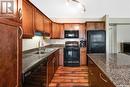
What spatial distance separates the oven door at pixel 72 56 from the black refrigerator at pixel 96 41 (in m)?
0.55

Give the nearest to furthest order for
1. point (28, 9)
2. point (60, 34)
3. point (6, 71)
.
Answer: point (6, 71), point (28, 9), point (60, 34)

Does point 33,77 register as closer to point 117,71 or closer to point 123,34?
point 117,71

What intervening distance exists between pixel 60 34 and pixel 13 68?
21.9 ft

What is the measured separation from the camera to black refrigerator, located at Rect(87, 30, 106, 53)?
7633 millimetres

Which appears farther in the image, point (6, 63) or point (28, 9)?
point (28, 9)

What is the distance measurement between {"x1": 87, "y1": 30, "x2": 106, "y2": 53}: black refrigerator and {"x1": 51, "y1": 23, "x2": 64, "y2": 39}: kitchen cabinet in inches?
51.9

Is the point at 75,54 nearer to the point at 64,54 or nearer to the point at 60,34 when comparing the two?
the point at 64,54

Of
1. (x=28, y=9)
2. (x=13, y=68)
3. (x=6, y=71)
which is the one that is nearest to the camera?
(x=6, y=71)

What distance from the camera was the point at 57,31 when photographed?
8156mm

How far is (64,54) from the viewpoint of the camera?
25.5ft

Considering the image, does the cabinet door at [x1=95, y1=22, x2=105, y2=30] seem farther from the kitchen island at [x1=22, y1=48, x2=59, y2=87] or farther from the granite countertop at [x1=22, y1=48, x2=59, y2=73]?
the granite countertop at [x1=22, y1=48, x2=59, y2=73]

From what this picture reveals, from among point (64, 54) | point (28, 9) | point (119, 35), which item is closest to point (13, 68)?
point (28, 9)

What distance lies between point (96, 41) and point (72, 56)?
4.10 ft

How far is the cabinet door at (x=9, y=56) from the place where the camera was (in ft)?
4.28
